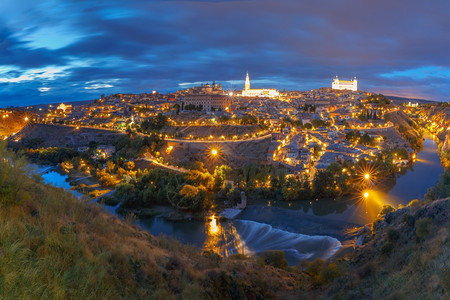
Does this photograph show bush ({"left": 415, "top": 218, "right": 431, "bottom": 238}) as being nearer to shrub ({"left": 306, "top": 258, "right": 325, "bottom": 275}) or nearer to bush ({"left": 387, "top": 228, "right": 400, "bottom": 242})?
bush ({"left": 387, "top": 228, "right": 400, "bottom": 242})

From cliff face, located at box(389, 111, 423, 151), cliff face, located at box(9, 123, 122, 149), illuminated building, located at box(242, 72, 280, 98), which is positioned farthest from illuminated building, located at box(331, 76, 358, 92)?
cliff face, located at box(9, 123, 122, 149)

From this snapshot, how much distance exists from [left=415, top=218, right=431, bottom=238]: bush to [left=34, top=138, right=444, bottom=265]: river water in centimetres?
458

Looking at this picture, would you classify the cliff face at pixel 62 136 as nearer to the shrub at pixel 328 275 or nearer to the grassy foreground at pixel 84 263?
the grassy foreground at pixel 84 263

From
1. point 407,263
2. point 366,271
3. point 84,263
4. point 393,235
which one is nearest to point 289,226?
point 393,235

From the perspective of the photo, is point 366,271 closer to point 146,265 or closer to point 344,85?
point 146,265

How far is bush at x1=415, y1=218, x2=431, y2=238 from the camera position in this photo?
6466mm

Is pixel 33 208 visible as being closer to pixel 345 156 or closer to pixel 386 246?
pixel 386 246

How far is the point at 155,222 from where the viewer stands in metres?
14.6

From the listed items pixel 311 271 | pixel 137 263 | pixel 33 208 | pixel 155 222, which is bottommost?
pixel 155 222

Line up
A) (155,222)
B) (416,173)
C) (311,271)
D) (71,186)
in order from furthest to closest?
(416,173) < (71,186) < (155,222) < (311,271)

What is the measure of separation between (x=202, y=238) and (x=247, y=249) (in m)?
2.16

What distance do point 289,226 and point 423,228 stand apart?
294 inches

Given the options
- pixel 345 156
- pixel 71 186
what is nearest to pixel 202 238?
pixel 71 186

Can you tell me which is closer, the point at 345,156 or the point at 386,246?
the point at 386,246
